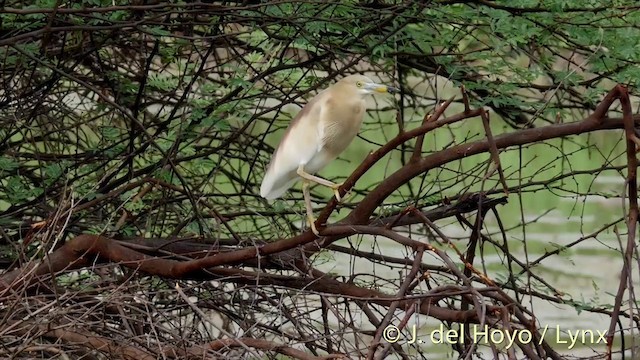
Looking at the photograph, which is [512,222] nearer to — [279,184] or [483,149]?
[279,184]

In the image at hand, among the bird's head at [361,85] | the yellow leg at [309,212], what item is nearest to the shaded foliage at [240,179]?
the yellow leg at [309,212]

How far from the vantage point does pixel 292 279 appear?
7.11 ft

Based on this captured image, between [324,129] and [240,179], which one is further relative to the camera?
[240,179]

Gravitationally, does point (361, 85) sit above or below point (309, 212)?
above

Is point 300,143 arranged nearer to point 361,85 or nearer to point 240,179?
point 361,85

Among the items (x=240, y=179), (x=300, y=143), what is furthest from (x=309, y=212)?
(x=240, y=179)

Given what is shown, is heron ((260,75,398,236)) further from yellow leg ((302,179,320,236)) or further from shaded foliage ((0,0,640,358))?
shaded foliage ((0,0,640,358))

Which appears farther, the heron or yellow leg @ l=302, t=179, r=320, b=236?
the heron

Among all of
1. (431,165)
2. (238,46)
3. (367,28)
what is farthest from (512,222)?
(431,165)

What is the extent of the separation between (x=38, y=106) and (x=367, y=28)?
2.72 ft

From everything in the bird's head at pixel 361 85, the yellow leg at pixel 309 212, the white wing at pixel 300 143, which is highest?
the bird's head at pixel 361 85

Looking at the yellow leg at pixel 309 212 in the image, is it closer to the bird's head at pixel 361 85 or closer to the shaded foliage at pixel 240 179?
the shaded foliage at pixel 240 179

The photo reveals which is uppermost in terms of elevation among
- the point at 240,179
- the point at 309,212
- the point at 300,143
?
the point at 240,179

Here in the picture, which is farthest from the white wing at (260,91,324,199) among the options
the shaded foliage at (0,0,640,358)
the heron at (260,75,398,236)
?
the shaded foliage at (0,0,640,358)
